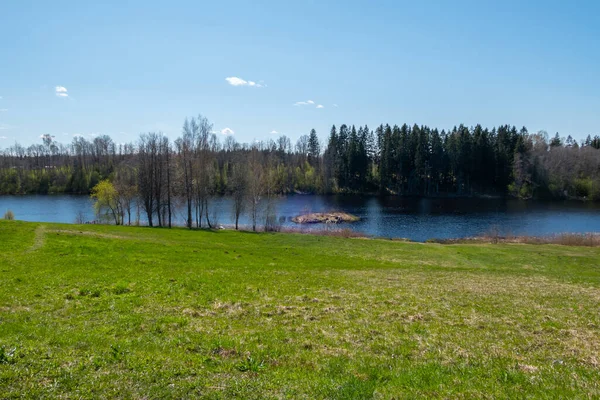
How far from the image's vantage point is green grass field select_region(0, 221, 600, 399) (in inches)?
276

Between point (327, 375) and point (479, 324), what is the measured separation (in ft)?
21.9

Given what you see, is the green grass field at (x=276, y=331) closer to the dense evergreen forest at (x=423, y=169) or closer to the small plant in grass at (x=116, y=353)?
the small plant in grass at (x=116, y=353)

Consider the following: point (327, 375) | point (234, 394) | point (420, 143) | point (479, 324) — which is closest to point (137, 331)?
point (234, 394)

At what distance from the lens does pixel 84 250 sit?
22.6 meters

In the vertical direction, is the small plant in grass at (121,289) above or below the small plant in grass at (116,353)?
below

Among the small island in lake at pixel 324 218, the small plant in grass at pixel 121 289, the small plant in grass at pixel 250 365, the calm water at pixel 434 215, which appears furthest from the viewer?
the small island in lake at pixel 324 218

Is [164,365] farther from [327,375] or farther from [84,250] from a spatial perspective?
[84,250]

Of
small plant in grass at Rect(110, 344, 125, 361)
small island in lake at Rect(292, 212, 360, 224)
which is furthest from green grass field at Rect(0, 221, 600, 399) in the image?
small island in lake at Rect(292, 212, 360, 224)

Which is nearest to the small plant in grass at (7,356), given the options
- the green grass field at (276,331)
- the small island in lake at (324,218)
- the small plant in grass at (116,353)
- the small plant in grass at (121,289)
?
the green grass field at (276,331)

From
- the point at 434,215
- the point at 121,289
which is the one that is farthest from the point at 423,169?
the point at 121,289

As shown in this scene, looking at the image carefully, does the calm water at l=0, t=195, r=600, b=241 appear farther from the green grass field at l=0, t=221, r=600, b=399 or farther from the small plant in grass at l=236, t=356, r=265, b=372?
the small plant in grass at l=236, t=356, r=265, b=372

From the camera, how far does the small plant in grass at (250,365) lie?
7.78 meters

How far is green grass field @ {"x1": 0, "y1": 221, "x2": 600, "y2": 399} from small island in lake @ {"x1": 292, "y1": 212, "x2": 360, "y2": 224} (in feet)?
155

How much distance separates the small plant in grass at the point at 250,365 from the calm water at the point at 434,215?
158ft
